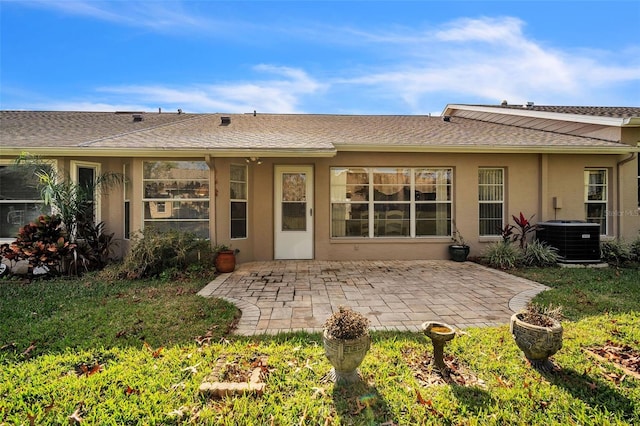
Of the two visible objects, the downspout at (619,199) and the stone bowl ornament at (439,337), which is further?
the downspout at (619,199)

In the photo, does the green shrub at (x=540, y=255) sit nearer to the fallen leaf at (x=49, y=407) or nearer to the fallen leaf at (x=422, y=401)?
the fallen leaf at (x=422, y=401)

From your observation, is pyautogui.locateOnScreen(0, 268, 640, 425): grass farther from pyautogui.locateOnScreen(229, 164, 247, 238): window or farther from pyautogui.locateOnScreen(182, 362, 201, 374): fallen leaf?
pyautogui.locateOnScreen(229, 164, 247, 238): window

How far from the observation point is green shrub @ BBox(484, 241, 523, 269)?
23.1ft

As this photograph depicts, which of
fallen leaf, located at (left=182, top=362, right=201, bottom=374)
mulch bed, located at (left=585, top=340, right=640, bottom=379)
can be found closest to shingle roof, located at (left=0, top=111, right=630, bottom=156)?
fallen leaf, located at (left=182, top=362, right=201, bottom=374)

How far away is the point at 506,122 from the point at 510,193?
4.19 metres

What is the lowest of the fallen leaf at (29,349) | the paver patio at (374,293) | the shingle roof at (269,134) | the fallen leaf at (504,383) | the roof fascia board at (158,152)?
the fallen leaf at (504,383)

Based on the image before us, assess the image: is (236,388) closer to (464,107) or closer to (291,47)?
(291,47)

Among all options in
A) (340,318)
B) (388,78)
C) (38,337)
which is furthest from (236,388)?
(388,78)

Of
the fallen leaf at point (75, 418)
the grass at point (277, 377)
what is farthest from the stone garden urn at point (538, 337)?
the fallen leaf at point (75, 418)

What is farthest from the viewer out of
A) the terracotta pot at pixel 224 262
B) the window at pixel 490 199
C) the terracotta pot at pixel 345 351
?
the window at pixel 490 199

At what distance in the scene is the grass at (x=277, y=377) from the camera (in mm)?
2146

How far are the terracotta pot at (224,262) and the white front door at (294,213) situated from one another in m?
1.56

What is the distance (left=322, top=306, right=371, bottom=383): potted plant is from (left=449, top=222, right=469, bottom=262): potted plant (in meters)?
6.08

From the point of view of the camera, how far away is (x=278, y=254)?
7.93 metres
